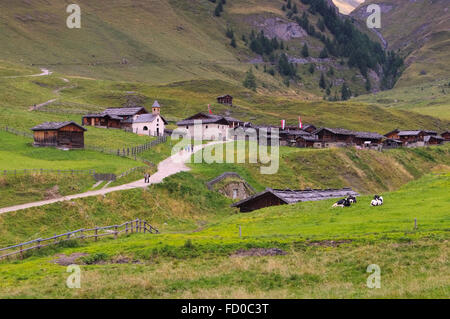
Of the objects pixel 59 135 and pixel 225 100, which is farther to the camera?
pixel 225 100

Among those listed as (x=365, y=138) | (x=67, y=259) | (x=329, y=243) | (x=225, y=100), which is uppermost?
(x=225, y=100)

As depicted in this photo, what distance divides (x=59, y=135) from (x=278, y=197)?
3526cm

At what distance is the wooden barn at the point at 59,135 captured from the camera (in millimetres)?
80562

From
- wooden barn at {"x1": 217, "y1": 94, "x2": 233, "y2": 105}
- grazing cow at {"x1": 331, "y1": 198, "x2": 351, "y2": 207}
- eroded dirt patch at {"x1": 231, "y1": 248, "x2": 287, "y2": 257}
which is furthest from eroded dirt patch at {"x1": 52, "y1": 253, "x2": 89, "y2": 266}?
wooden barn at {"x1": 217, "y1": 94, "x2": 233, "y2": 105}

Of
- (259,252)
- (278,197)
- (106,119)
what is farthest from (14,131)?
(259,252)

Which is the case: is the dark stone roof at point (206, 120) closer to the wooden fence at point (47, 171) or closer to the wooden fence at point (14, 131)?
the wooden fence at point (14, 131)

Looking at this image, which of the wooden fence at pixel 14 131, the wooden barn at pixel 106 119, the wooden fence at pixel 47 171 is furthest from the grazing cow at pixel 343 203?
the wooden barn at pixel 106 119

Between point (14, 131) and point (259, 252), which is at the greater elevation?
point (14, 131)

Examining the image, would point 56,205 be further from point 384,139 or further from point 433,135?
point 433,135

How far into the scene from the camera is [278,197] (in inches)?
2421

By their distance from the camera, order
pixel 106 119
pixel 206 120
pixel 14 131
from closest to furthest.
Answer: pixel 14 131 < pixel 106 119 < pixel 206 120

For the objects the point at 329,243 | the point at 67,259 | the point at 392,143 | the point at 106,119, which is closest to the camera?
the point at 329,243

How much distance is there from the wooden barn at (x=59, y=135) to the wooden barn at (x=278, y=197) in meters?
29.5

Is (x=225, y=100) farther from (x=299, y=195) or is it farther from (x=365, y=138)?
(x=299, y=195)
